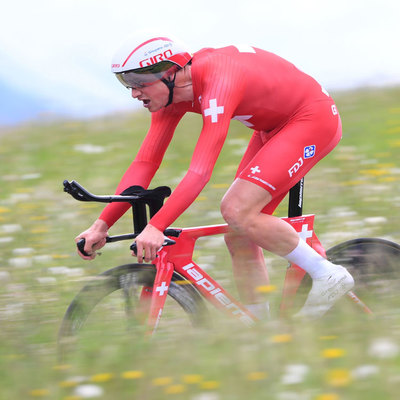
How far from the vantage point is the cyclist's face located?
14.2ft

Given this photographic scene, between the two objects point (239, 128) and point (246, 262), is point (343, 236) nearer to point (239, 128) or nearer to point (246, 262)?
point (246, 262)

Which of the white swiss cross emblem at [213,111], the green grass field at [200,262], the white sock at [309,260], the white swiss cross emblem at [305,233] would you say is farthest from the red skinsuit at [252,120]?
the green grass field at [200,262]

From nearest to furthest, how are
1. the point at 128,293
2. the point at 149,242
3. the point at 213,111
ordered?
the point at 149,242 < the point at 213,111 < the point at 128,293

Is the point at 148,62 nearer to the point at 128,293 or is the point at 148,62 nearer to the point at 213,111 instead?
the point at 213,111

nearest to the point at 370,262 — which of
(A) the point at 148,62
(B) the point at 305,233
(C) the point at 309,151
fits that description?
(B) the point at 305,233

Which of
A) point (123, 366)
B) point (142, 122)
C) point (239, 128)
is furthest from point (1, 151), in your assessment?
point (123, 366)

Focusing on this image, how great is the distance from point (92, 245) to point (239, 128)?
16.8ft

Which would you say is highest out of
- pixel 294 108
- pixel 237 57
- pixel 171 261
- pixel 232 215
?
pixel 237 57

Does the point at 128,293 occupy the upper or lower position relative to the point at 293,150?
lower

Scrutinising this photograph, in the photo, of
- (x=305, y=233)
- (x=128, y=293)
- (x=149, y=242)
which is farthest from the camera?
(x=305, y=233)

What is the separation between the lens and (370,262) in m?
5.07

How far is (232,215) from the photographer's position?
4.45 m

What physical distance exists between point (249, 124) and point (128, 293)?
1.24m

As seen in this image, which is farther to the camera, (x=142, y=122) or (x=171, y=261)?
Answer: (x=142, y=122)
